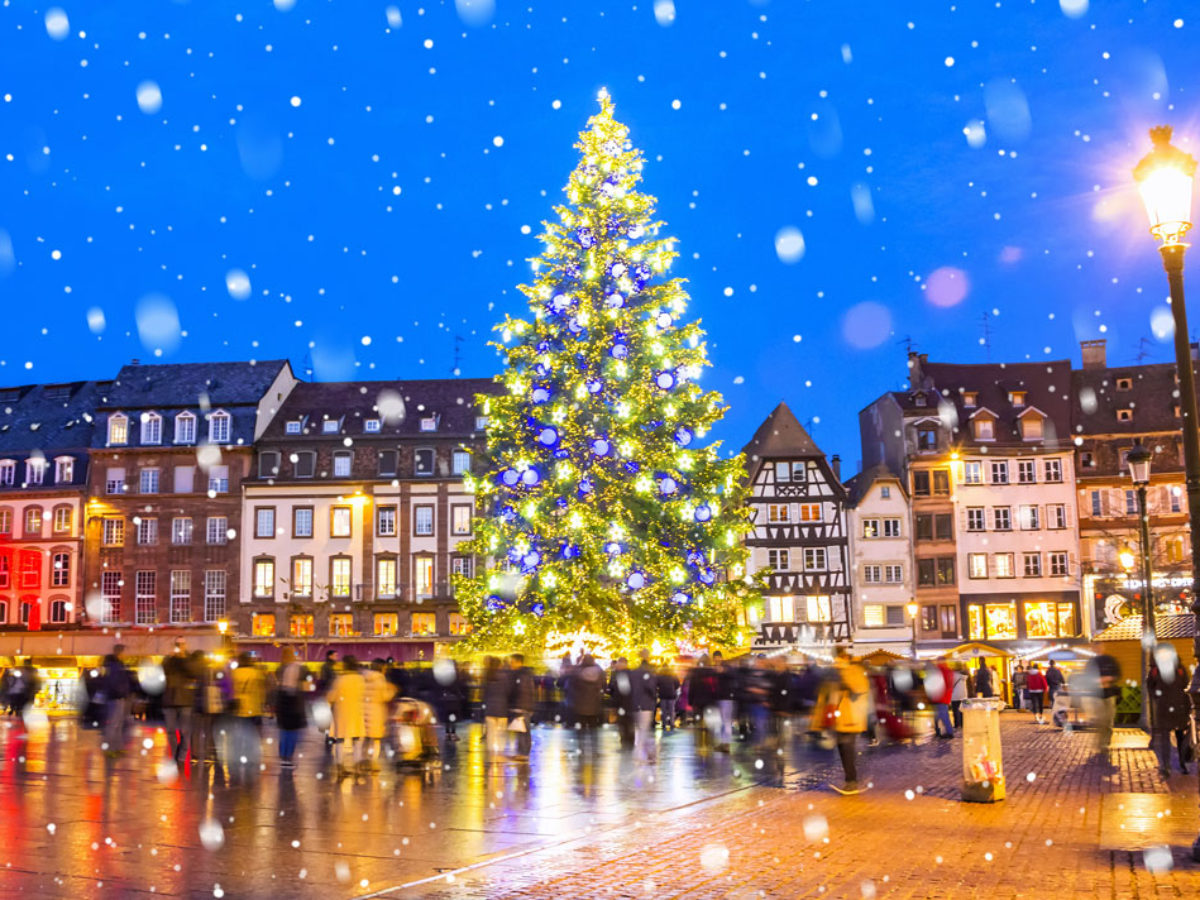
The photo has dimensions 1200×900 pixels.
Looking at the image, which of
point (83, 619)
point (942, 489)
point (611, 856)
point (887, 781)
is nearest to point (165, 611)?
point (83, 619)

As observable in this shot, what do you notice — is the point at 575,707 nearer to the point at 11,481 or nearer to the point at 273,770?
the point at 273,770

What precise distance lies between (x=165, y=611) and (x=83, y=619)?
4.39 meters

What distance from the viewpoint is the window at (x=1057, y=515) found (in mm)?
66375

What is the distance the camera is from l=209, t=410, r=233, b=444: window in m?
67.2

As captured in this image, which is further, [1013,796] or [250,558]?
[250,558]

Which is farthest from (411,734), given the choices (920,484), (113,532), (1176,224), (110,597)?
(113,532)

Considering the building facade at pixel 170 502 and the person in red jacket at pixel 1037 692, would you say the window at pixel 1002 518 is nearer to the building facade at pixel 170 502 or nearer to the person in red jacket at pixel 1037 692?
the person in red jacket at pixel 1037 692

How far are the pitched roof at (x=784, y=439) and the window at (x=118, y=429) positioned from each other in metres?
31.8

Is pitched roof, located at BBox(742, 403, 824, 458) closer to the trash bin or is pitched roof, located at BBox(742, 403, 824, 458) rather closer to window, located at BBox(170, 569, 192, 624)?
window, located at BBox(170, 569, 192, 624)

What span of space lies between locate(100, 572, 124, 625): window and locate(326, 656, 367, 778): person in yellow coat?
51.9 meters

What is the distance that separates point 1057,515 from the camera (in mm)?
66500

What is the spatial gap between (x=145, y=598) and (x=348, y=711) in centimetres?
5200

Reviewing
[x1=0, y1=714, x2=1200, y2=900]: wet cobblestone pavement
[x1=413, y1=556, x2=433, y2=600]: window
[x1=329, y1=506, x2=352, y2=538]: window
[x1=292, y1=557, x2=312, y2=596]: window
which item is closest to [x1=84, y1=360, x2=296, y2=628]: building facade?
[x1=292, y1=557, x2=312, y2=596]: window

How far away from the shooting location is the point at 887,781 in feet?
57.7
